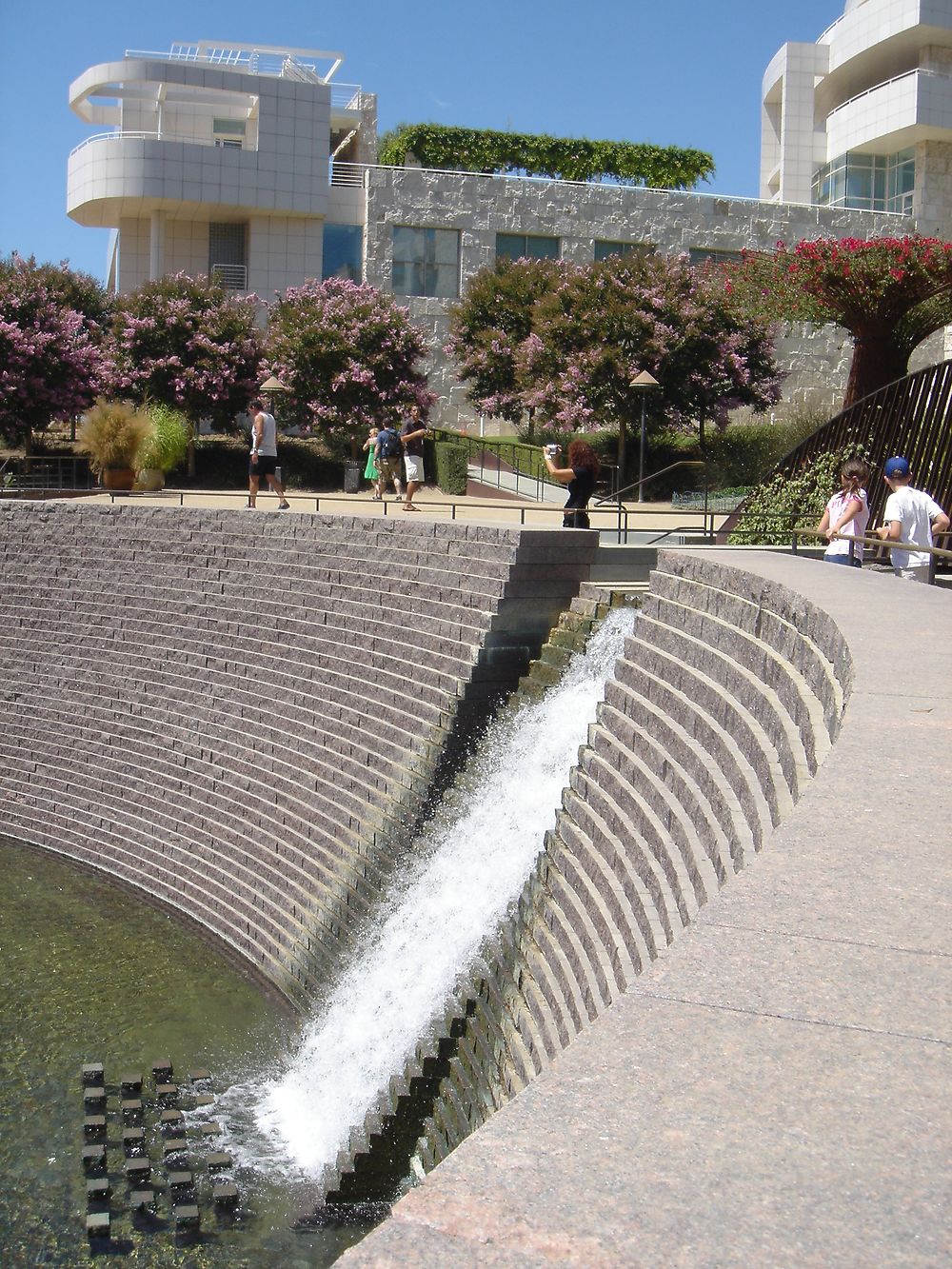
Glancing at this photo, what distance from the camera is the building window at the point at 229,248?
40.2 m

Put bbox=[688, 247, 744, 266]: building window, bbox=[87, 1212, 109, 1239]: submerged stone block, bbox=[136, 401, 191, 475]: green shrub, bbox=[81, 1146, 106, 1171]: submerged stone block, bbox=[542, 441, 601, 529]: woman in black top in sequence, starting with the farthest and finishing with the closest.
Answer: bbox=[688, 247, 744, 266]: building window → bbox=[136, 401, 191, 475]: green shrub → bbox=[542, 441, 601, 529]: woman in black top → bbox=[81, 1146, 106, 1171]: submerged stone block → bbox=[87, 1212, 109, 1239]: submerged stone block

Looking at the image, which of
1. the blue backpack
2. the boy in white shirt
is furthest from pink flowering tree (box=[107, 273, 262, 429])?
the boy in white shirt

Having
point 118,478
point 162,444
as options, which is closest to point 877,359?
point 118,478

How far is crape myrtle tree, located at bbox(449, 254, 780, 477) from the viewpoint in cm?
3203

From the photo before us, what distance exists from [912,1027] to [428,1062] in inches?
282

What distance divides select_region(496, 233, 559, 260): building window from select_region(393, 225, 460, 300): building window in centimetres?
130

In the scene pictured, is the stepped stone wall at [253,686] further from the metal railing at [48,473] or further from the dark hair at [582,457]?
the metal railing at [48,473]

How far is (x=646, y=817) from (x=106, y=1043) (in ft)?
18.7

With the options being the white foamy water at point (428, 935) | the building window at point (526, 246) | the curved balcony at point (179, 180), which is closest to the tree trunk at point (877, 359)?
the white foamy water at point (428, 935)

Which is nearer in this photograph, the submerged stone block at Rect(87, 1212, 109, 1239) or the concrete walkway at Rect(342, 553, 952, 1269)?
the concrete walkway at Rect(342, 553, 952, 1269)

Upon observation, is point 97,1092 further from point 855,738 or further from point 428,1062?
point 855,738

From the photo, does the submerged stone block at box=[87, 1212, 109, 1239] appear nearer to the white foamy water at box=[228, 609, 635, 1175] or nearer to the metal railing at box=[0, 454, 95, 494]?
the white foamy water at box=[228, 609, 635, 1175]

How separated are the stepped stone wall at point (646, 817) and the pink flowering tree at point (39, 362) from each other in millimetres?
24132

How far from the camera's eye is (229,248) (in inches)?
1603
